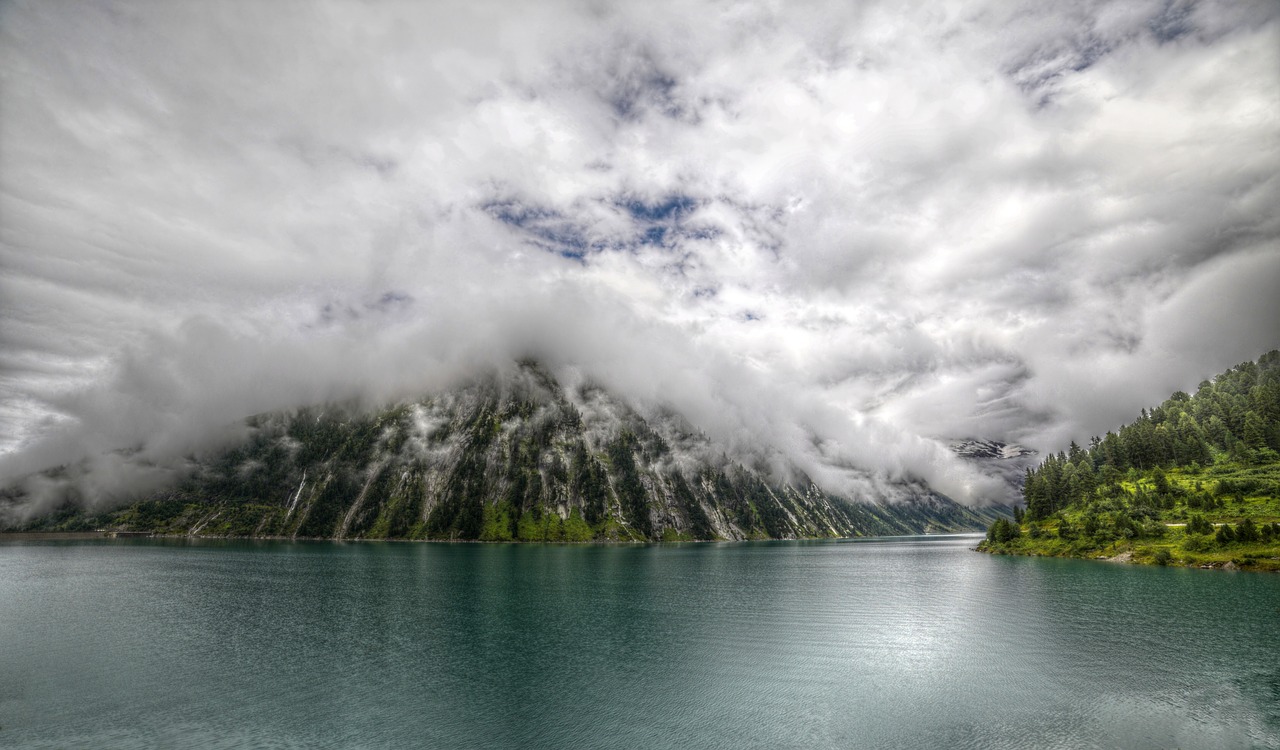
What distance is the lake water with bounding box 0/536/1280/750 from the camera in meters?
41.2

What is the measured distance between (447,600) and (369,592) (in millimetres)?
20335

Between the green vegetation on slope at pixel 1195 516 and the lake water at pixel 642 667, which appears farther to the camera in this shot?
the green vegetation on slope at pixel 1195 516

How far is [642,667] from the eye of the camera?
57188 mm

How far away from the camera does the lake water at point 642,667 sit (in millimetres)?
41156

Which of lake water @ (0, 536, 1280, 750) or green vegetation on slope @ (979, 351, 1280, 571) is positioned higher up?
green vegetation on slope @ (979, 351, 1280, 571)

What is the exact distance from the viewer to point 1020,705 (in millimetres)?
46656

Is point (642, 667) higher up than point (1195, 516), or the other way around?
point (1195, 516)

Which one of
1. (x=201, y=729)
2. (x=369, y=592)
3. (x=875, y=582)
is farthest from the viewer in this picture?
(x=875, y=582)

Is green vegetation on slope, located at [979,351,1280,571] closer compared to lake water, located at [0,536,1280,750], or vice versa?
lake water, located at [0,536,1280,750]

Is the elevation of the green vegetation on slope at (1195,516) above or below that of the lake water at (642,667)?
above

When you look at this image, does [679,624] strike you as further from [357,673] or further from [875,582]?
[875,582]

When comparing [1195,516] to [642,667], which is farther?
[1195,516]

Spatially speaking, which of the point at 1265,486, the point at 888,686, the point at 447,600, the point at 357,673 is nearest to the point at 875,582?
the point at 888,686

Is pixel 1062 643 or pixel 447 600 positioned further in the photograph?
pixel 447 600
